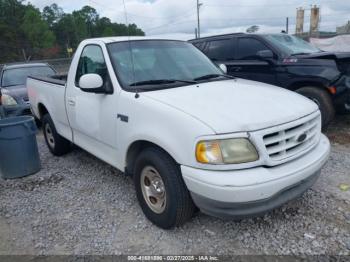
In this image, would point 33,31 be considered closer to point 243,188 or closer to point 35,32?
point 35,32

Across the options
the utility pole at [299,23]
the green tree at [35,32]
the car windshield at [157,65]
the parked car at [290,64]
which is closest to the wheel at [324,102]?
the parked car at [290,64]

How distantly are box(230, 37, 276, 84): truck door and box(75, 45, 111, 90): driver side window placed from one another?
3.64 metres

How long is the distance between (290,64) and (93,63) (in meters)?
3.73

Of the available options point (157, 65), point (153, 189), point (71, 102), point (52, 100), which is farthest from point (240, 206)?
point (52, 100)

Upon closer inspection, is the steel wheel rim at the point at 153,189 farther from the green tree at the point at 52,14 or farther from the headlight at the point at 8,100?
the green tree at the point at 52,14

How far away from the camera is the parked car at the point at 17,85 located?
22.8 feet

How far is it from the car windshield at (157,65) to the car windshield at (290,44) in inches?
110

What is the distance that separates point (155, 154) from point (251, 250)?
47.9 inches

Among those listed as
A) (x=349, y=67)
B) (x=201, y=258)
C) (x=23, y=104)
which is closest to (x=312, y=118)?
(x=201, y=258)

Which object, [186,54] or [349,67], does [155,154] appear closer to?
[186,54]

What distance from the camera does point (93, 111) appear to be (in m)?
3.77

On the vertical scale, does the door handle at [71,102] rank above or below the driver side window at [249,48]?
below

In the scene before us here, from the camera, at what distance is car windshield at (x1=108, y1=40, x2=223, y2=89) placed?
3416 mm

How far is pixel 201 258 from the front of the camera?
2736mm
